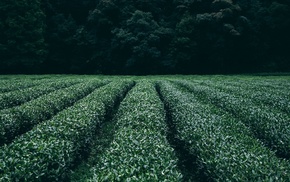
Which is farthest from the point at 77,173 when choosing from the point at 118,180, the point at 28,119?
the point at 28,119

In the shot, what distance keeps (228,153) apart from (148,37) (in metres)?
44.5

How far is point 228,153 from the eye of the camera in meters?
6.95

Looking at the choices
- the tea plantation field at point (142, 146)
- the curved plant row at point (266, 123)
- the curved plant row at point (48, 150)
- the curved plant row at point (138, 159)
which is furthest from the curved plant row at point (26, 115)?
the curved plant row at point (266, 123)

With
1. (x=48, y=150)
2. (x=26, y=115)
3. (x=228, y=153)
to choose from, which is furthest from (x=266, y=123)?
(x=26, y=115)

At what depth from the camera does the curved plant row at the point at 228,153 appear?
593 centimetres

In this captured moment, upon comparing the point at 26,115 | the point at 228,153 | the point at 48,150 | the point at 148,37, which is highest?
the point at 148,37

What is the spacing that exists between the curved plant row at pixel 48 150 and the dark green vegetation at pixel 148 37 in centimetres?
3965

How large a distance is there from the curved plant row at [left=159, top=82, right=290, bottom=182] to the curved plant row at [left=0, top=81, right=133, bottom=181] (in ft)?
12.7

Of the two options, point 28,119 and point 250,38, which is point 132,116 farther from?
point 250,38

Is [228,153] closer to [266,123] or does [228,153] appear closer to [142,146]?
[142,146]

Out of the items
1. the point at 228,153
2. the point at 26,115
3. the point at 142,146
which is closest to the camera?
the point at 228,153

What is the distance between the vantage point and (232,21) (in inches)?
2025

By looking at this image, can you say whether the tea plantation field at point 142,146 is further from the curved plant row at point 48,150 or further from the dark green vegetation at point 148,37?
the dark green vegetation at point 148,37

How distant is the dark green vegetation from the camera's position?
48469mm
